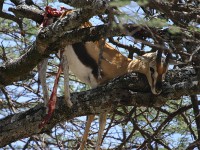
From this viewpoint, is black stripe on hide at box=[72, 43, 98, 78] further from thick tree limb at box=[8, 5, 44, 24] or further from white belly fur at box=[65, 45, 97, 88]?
thick tree limb at box=[8, 5, 44, 24]

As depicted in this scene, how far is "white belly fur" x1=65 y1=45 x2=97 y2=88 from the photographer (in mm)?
4633

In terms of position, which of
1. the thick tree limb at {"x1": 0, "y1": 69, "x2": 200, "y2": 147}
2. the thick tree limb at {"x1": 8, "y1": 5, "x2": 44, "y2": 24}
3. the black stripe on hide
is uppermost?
the black stripe on hide

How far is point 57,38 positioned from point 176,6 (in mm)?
902

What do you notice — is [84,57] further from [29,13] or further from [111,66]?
[29,13]

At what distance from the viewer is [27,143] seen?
17.4 ft

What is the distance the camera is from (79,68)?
187 inches

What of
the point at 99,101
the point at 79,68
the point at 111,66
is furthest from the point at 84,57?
the point at 99,101

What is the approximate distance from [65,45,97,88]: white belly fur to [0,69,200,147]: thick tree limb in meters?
0.68

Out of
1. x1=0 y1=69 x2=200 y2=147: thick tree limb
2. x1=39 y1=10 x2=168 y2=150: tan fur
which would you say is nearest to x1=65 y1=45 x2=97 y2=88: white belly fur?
x1=39 y1=10 x2=168 y2=150: tan fur

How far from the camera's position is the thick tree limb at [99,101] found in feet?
12.8

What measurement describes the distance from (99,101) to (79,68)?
903 millimetres

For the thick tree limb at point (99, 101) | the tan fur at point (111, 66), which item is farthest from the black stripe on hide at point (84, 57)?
the thick tree limb at point (99, 101)

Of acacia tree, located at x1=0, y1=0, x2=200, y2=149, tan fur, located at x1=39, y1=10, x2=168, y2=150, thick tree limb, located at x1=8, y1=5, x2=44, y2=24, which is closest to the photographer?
acacia tree, located at x1=0, y1=0, x2=200, y2=149

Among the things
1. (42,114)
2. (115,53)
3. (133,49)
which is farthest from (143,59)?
(42,114)
